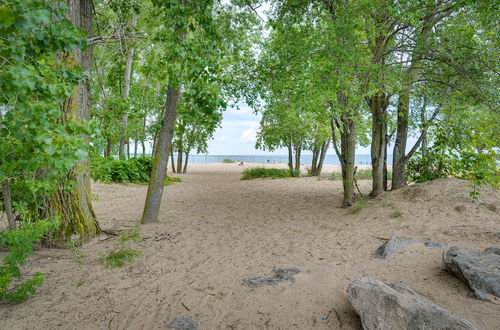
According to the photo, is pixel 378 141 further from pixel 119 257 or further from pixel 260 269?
pixel 119 257

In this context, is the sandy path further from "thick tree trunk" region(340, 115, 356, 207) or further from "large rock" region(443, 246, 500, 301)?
"thick tree trunk" region(340, 115, 356, 207)

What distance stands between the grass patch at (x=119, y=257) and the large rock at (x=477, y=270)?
4.49 metres

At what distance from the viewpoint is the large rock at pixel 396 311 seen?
228 cm

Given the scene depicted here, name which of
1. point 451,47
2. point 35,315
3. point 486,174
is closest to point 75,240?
point 35,315

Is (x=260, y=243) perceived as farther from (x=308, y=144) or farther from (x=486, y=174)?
(x=308, y=144)

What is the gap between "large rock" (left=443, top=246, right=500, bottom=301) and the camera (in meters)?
2.89

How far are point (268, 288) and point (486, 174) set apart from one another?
4.50 m

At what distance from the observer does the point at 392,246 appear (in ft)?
14.3

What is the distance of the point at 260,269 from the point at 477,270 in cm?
260

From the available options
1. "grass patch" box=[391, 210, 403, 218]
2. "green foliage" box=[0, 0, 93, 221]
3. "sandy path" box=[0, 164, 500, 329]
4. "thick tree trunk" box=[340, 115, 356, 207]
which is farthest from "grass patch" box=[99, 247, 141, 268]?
"thick tree trunk" box=[340, 115, 356, 207]

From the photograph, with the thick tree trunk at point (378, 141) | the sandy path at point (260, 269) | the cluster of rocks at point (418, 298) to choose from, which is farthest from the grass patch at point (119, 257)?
the thick tree trunk at point (378, 141)

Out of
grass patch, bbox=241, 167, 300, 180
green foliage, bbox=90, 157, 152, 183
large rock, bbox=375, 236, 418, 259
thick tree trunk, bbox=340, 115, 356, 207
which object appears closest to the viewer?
large rock, bbox=375, 236, 418, 259

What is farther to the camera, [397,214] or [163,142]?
[163,142]

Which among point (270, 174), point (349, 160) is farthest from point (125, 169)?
point (349, 160)
